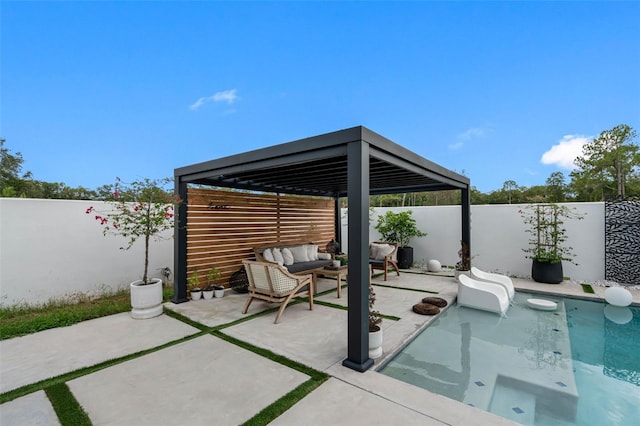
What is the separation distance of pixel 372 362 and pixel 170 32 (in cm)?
1004

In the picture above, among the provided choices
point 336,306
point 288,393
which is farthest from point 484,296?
point 288,393

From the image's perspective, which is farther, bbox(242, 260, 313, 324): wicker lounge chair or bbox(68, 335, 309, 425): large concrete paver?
bbox(242, 260, 313, 324): wicker lounge chair

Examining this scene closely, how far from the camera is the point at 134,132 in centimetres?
1481

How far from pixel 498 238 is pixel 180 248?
8.73m

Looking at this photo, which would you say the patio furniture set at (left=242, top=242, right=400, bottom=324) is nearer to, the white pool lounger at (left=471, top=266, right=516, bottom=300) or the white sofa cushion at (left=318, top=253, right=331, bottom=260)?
the white sofa cushion at (left=318, top=253, right=331, bottom=260)

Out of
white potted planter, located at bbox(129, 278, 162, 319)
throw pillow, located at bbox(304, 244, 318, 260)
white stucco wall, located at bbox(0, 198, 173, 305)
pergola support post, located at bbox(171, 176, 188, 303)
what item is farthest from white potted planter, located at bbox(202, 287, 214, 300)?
throw pillow, located at bbox(304, 244, 318, 260)

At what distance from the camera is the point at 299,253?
7.71 meters

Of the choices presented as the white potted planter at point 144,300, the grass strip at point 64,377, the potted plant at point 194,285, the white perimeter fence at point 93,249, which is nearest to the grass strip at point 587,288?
the white perimeter fence at point 93,249

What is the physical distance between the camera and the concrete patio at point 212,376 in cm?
233

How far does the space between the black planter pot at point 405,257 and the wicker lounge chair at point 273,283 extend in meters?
5.39

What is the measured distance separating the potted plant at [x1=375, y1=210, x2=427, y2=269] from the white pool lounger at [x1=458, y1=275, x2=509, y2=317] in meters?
3.77

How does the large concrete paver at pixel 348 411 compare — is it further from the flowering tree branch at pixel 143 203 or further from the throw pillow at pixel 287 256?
the throw pillow at pixel 287 256

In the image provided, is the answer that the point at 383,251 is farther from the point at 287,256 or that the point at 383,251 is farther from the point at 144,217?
the point at 144,217

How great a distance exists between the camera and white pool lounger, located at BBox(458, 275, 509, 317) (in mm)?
5211
